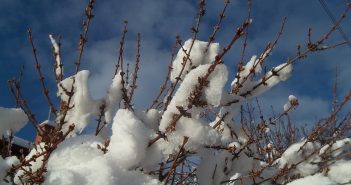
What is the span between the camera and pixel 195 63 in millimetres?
2223

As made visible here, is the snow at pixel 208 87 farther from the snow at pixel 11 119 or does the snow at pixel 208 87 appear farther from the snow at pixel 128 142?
the snow at pixel 11 119

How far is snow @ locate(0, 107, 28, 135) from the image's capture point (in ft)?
6.20

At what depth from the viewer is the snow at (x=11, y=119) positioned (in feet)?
6.20

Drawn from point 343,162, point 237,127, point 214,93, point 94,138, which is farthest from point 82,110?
point 343,162

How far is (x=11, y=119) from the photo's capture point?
1922mm

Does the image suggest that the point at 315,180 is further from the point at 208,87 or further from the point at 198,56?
the point at 208,87

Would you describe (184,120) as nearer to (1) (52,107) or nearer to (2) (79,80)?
(2) (79,80)

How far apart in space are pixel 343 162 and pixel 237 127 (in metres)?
1.03

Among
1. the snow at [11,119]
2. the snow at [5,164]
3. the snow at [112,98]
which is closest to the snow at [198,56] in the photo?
the snow at [112,98]

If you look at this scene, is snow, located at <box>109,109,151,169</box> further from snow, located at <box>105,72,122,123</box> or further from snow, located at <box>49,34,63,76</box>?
snow, located at <box>49,34,63,76</box>

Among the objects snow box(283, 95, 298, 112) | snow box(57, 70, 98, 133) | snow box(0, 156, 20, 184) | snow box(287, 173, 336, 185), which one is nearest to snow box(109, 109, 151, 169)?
snow box(57, 70, 98, 133)

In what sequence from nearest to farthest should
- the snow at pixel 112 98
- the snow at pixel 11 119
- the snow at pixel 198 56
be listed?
1. the snow at pixel 11 119
2. the snow at pixel 112 98
3. the snow at pixel 198 56

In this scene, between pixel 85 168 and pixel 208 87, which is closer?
pixel 85 168

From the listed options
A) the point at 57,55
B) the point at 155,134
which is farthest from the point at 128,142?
the point at 57,55
